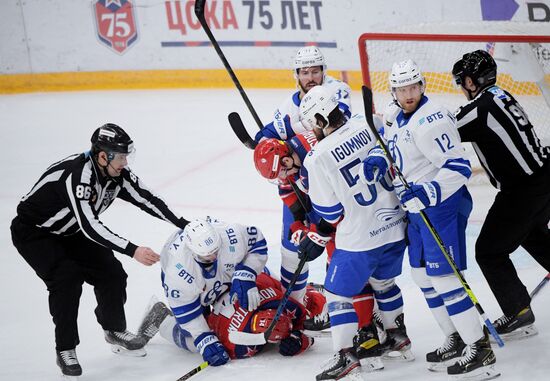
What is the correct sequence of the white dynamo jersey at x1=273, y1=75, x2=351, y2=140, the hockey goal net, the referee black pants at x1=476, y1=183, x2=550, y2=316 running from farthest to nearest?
1. the hockey goal net
2. the white dynamo jersey at x1=273, y1=75, x2=351, y2=140
3. the referee black pants at x1=476, y1=183, x2=550, y2=316

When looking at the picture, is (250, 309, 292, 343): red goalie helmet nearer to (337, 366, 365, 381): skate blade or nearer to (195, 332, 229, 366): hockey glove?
(195, 332, 229, 366): hockey glove

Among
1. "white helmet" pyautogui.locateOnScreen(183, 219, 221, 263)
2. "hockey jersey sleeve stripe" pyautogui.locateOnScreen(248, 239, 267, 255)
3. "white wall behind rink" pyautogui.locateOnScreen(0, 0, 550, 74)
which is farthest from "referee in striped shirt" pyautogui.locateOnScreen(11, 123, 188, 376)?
"white wall behind rink" pyautogui.locateOnScreen(0, 0, 550, 74)

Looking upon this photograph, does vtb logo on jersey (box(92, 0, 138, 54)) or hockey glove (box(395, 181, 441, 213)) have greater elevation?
vtb logo on jersey (box(92, 0, 138, 54))

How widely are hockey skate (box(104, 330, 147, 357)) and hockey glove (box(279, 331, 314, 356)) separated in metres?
0.79

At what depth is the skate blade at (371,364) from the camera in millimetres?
4148

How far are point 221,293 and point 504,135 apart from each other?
1.53 metres

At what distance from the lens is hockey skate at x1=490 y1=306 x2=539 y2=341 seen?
4277mm

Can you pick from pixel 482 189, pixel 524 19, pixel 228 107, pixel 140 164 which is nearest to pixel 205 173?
pixel 140 164

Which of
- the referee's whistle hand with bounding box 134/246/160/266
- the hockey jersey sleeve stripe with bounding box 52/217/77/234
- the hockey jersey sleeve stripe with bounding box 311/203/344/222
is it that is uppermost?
the hockey jersey sleeve stripe with bounding box 52/217/77/234

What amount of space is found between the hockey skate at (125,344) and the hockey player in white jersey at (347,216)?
113 centimetres

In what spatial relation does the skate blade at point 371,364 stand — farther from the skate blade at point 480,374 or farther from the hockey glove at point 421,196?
the hockey glove at point 421,196

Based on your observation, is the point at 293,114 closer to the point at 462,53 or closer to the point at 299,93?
the point at 299,93

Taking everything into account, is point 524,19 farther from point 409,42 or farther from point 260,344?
point 260,344

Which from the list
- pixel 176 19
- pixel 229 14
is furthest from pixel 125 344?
Answer: pixel 176 19
